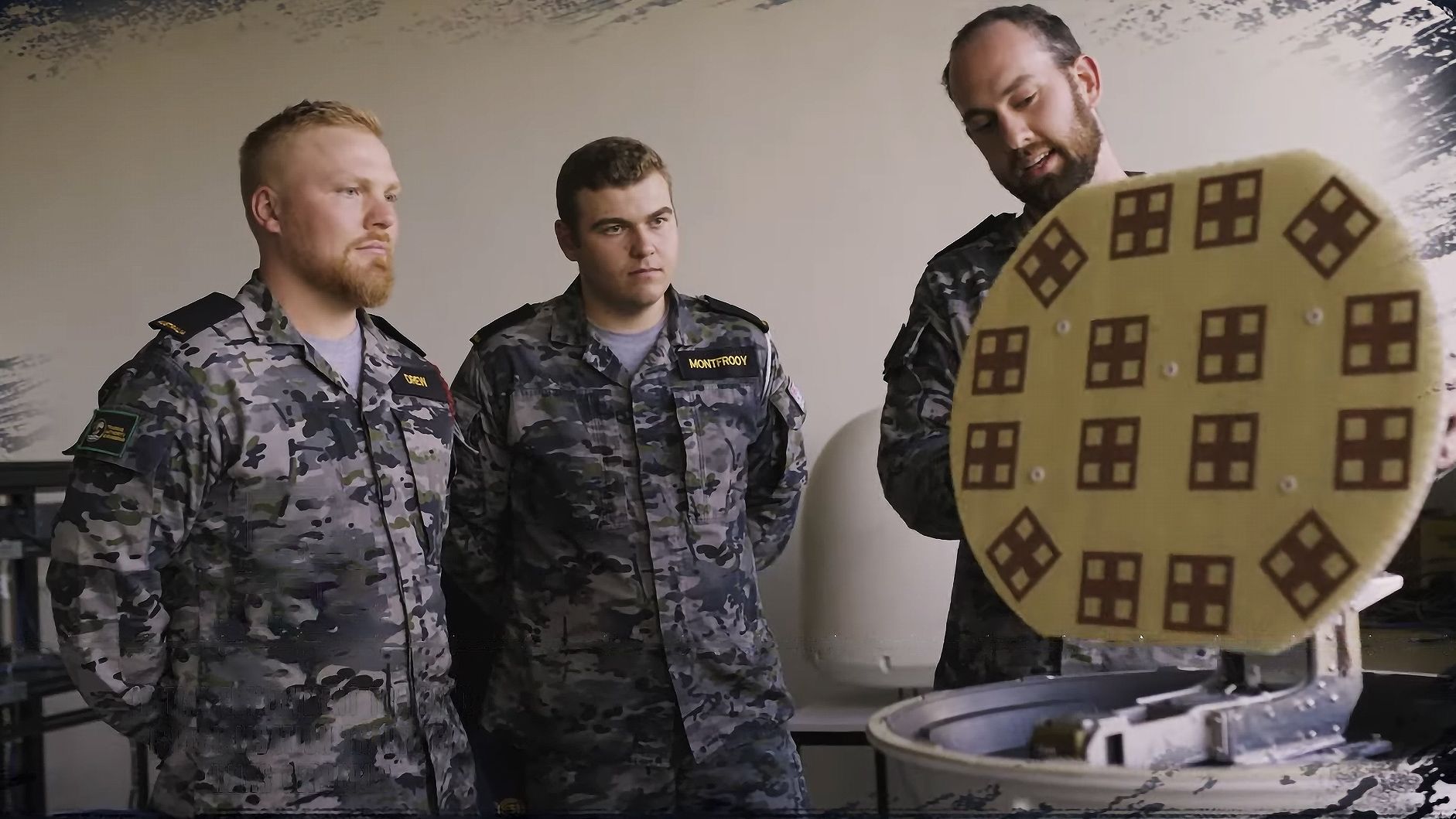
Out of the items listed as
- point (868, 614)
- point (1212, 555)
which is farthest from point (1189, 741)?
point (868, 614)

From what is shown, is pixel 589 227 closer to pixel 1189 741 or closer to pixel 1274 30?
pixel 1274 30

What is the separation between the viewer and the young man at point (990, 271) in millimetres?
971

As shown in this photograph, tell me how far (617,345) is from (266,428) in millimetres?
Result: 396

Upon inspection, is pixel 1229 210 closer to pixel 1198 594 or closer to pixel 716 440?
pixel 1198 594

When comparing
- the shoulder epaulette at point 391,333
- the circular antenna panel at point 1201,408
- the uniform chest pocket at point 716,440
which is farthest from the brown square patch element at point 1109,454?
the shoulder epaulette at point 391,333

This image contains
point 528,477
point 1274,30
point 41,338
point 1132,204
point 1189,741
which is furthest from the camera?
point 41,338

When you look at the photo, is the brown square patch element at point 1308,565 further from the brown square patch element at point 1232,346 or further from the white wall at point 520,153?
the white wall at point 520,153

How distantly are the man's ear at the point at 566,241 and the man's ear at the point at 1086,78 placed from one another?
577 millimetres

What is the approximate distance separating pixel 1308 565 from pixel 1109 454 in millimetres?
128

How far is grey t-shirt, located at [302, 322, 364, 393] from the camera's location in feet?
4.01

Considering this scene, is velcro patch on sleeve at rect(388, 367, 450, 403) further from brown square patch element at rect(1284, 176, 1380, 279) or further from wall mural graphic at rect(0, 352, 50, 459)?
brown square patch element at rect(1284, 176, 1380, 279)

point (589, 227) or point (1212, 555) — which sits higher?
point (589, 227)

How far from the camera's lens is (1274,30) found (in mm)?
1227

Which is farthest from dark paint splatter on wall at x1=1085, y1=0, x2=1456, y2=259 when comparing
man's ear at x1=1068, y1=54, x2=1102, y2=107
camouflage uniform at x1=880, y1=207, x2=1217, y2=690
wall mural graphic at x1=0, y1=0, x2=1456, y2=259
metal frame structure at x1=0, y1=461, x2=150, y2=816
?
metal frame structure at x1=0, y1=461, x2=150, y2=816
